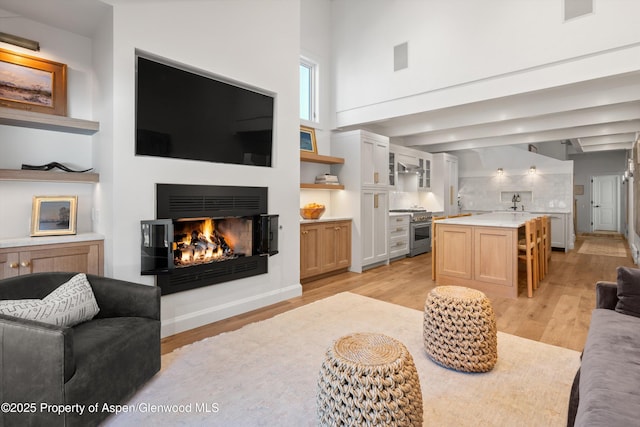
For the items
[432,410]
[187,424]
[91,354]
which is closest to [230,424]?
[187,424]

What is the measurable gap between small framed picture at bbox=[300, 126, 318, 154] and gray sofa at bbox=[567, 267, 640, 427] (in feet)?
12.9

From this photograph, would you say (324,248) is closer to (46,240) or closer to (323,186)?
(323,186)

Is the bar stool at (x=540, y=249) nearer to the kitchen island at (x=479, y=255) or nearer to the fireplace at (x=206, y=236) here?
the kitchen island at (x=479, y=255)

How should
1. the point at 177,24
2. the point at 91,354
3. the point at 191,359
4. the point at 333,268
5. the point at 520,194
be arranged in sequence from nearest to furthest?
the point at 91,354 < the point at 191,359 < the point at 177,24 < the point at 333,268 < the point at 520,194

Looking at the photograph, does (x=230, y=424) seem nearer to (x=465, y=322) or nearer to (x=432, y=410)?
(x=432, y=410)

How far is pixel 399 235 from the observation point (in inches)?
246

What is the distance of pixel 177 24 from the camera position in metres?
2.92

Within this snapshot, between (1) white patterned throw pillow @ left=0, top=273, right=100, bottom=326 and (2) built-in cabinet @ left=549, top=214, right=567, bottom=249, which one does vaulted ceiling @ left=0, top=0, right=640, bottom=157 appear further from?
(1) white patterned throw pillow @ left=0, top=273, right=100, bottom=326

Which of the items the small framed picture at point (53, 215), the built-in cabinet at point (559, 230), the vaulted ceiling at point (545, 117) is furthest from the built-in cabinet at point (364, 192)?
the built-in cabinet at point (559, 230)

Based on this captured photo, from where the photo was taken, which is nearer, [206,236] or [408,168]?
[206,236]

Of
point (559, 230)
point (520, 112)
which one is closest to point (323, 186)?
point (520, 112)

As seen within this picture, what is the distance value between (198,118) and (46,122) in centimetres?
113

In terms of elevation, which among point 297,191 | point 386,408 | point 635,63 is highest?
point 635,63

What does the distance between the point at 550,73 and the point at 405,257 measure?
3818 millimetres
